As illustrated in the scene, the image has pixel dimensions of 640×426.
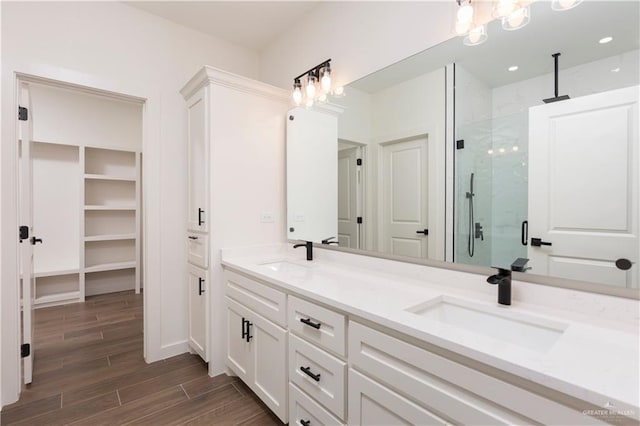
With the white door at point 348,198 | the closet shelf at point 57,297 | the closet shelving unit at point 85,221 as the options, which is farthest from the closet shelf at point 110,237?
the white door at point 348,198

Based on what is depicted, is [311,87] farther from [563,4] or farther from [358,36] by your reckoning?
[563,4]

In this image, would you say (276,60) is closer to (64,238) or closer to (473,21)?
(473,21)

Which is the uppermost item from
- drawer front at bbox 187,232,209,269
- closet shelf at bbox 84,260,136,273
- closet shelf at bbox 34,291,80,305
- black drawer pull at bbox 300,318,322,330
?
drawer front at bbox 187,232,209,269

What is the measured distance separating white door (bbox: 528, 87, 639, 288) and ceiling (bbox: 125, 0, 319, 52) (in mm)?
1984

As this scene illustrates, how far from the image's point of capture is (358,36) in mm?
2006

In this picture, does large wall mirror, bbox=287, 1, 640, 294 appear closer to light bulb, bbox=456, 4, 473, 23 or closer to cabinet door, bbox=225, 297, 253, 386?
light bulb, bbox=456, 4, 473, 23

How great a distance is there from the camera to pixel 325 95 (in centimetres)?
222

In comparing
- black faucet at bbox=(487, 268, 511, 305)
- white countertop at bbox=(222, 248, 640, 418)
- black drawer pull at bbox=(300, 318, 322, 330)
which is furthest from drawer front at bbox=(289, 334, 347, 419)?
black faucet at bbox=(487, 268, 511, 305)

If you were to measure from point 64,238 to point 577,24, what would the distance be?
518cm

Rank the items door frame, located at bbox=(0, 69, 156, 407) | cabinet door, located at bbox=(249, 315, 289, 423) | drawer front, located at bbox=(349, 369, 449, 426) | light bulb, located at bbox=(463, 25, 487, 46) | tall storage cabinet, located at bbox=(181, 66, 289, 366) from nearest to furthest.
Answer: drawer front, located at bbox=(349, 369, 449, 426), light bulb, located at bbox=(463, 25, 487, 46), cabinet door, located at bbox=(249, 315, 289, 423), door frame, located at bbox=(0, 69, 156, 407), tall storage cabinet, located at bbox=(181, 66, 289, 366)

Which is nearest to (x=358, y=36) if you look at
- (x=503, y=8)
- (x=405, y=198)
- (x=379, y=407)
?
(x=503, y=8)

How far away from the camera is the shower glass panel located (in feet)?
4.13

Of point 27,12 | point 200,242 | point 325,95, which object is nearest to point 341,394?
point 200,242

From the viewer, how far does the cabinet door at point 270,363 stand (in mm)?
1533
